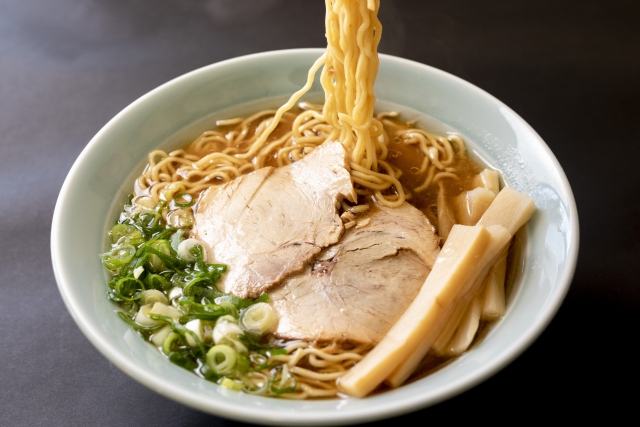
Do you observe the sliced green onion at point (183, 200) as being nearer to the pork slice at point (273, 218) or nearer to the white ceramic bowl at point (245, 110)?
the pork slice at point (273, 218)

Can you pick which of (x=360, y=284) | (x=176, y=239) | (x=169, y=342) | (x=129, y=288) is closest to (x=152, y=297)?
(x=129, y=288)

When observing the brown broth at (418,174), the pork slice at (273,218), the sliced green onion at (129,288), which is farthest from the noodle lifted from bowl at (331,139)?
the sliced green onion at (129,288)

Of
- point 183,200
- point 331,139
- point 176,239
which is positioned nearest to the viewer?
point 176,239

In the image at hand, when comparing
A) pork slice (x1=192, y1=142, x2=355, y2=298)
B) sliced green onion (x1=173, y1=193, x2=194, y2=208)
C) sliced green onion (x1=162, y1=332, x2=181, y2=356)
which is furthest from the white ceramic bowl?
pork slice (x1=192, y1=142, x2=355, y2=298)

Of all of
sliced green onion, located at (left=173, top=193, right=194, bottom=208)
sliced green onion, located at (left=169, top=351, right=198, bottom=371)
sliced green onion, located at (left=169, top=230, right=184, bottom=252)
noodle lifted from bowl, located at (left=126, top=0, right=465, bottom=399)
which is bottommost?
sliced green onion, located at (left=169, top=351, right=198, bottom=371)

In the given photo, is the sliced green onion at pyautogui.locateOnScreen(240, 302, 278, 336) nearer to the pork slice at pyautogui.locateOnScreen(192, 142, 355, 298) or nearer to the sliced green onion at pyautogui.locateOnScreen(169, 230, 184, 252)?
the pork slice at pyautogui.locateOnScreen(192, 142, 355, 298)

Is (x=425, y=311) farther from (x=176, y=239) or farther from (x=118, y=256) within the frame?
(x=118, y=256)
